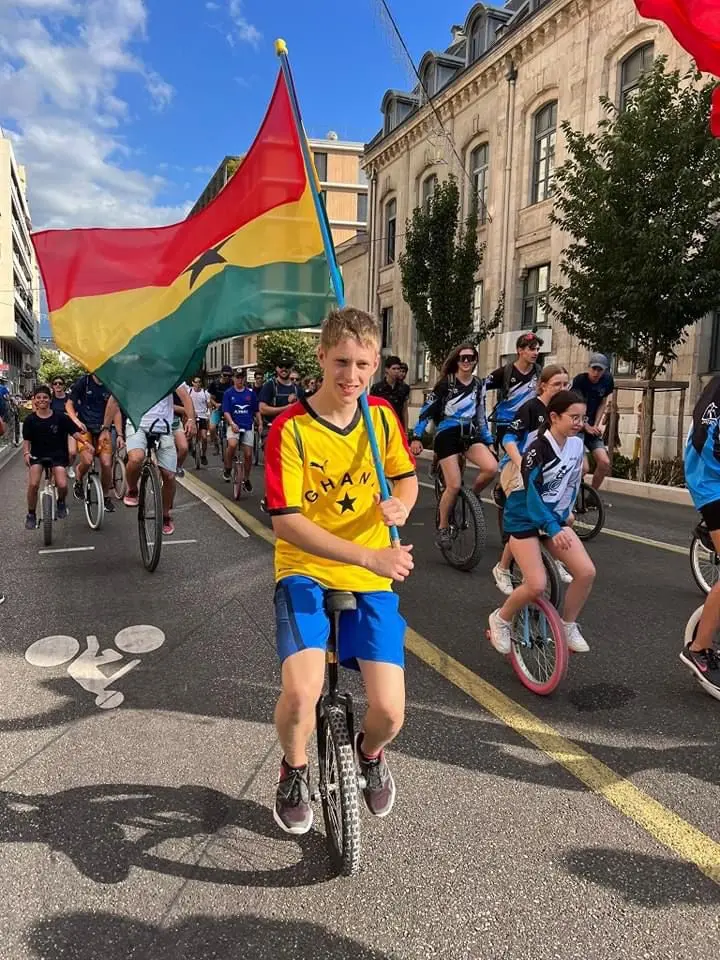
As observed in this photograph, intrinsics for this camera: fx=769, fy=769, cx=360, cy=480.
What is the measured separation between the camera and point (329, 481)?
2.64 metres

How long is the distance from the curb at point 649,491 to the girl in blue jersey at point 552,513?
8.13m

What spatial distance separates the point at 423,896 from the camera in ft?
7.88

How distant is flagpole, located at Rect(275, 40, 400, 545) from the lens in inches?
102

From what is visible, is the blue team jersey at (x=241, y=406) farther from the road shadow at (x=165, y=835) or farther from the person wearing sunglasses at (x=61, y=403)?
the road shadow at (x=165, y=835)

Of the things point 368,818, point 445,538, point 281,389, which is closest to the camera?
point 368,818

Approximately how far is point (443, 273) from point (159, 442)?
662 inches

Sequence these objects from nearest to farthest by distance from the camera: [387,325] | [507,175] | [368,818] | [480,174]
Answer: [368,818] → [507,175] → [480,174] → [387,325]

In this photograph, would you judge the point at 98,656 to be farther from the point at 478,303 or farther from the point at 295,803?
the point at 478,303

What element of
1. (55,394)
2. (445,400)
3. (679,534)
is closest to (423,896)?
(445,400)

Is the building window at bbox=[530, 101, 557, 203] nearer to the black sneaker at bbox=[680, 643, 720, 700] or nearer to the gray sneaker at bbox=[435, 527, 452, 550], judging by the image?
the gray sneaker at bbox=[435, 527, 452, 550]

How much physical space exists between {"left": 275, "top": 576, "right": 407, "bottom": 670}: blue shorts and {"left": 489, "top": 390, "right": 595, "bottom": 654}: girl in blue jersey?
1.78 m

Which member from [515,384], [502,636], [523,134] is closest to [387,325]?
[523,134]

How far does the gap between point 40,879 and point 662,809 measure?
7.29 feet

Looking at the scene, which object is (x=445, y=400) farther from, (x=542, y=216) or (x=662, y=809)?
(x=542, y=216)
